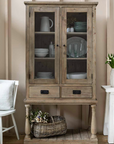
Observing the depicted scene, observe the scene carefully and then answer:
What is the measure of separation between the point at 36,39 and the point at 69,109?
1.26m

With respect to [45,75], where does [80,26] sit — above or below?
above

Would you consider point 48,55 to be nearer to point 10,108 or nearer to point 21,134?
point 10,108

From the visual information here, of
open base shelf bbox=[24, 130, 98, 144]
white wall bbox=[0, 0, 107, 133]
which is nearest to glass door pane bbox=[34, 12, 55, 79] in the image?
white wall bbox=[0, 0, 107, 133]

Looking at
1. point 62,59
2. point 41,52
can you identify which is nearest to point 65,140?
point 62,59

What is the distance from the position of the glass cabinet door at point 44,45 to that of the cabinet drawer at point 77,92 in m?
0.19

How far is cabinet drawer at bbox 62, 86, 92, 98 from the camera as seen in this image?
2.78m

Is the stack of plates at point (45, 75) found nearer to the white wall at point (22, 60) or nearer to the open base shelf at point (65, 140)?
the white wall at point (22, 60)

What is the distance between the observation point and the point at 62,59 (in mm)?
2789

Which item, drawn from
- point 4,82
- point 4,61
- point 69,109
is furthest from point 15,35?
point 69,109

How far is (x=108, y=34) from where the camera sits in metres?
3.23

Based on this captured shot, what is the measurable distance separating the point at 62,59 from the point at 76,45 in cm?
27

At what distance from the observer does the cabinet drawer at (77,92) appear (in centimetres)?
278

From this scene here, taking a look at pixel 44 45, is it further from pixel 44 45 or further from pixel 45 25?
pixel 45 25

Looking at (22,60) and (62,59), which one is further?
(22,60)
